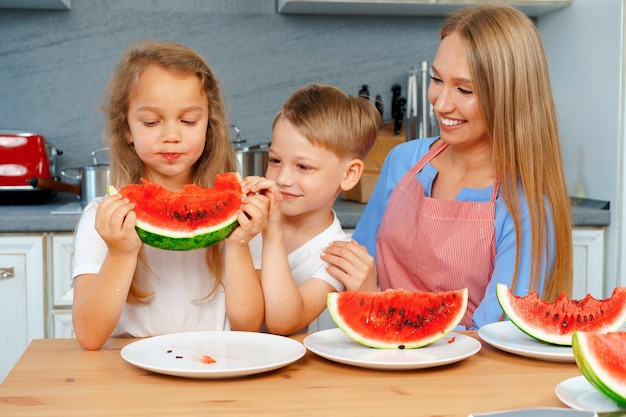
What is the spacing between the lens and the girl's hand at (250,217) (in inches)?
61.4

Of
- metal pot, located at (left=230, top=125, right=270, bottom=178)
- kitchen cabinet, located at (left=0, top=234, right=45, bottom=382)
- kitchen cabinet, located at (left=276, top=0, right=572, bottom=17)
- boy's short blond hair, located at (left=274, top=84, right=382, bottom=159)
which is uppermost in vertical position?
kitchen cabinet, located at (left=276, top=0, right=572, bottom=17)

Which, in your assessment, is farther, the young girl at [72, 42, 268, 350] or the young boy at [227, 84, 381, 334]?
the young boy at [227, 84, 381, 334]

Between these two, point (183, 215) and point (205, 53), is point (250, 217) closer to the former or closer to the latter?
point (183, 215)

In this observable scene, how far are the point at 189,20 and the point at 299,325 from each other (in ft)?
7.51

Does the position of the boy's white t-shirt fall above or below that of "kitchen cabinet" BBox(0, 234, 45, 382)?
above

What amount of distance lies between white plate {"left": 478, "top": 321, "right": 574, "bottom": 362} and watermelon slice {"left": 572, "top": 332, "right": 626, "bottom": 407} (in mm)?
243

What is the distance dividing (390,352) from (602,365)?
→ 1.28 feet

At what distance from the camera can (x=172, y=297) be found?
185cm

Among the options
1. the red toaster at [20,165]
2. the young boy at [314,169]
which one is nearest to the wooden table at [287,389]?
the young boy at [314,169]

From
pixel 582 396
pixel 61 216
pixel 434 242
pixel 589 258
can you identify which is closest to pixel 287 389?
pixel 582 396

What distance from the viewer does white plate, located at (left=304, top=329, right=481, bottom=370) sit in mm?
1281

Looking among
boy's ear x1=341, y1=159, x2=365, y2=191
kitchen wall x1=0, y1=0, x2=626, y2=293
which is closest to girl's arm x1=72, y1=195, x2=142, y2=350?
boy's ear x1=341, y1=159, x2=365, y2=191

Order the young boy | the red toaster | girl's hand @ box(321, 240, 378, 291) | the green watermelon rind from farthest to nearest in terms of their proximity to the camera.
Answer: the red toaster, the young boy, girl's hand @ box(321, 240, 378, 291), the green watermelon rind

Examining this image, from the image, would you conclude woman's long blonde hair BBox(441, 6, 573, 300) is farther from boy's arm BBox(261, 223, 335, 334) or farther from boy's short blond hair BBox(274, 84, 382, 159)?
boy's arm BBox(261, 223, 335, 334)
